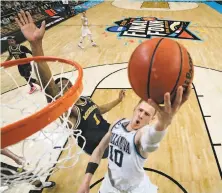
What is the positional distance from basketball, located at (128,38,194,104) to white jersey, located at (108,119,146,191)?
357 mm

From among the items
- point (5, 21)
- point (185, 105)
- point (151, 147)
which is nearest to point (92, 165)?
point (151, 147)

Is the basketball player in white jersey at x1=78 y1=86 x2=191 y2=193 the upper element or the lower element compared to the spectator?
upper

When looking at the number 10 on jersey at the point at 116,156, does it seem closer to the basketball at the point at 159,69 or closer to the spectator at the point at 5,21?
the basketball at the point at 159,69

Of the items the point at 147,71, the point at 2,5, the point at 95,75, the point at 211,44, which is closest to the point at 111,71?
the point at 95,75

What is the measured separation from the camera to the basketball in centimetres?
133

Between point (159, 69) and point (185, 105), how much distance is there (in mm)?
3136

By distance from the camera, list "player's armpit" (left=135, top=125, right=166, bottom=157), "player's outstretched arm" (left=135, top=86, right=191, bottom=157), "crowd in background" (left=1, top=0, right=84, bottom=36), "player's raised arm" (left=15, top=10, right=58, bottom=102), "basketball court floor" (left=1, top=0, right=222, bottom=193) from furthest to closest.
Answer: "crowd in background" (left=1, top=0, right=84, bottom=36) < "basketball court floor" (left=1, top=0, right=222, bottom=193) < "player's raised arm" (left=15, top=10, right=58, bottom=102) < "player's armpit" (left=135, top=125, right=166, bottom=157) < "player's outstretched arm" (left=135, top=86, right=191, bottom=157)

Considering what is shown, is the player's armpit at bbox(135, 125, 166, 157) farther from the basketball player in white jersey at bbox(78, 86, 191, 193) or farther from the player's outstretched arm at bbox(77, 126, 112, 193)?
the player's outstretched arm at bbox(77, 126, 112, 193)

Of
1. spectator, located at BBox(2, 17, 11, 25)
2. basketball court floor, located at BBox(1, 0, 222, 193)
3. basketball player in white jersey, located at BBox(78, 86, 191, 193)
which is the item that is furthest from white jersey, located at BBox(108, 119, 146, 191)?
spectator, located at BBox(2, 17, 11, 25)

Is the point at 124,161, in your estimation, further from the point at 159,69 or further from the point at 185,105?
the point at 185,105

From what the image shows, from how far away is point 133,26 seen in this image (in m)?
9.49

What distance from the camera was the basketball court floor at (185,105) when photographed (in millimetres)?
2885

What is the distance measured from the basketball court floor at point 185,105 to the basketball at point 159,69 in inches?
38.1

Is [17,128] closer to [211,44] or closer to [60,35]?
[211,44]
